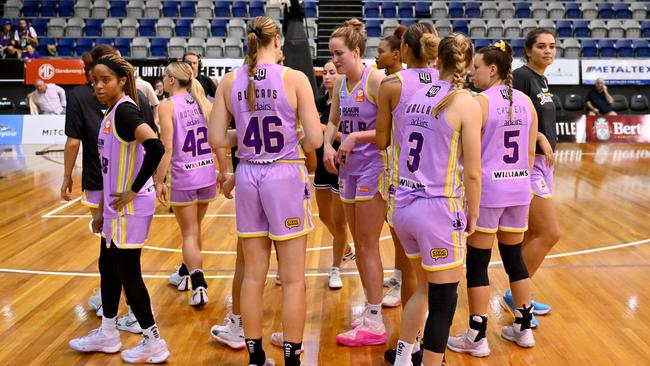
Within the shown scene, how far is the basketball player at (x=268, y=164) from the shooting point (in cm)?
351

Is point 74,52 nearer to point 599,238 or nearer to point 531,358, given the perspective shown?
point 599,238

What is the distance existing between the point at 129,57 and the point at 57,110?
8.89 feet

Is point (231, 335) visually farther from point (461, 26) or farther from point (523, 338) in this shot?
point (461, 26)

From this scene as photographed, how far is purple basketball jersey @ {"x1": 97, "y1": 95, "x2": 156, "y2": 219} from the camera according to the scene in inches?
148

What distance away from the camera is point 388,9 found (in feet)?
61.1

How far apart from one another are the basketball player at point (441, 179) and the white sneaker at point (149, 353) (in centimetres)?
164

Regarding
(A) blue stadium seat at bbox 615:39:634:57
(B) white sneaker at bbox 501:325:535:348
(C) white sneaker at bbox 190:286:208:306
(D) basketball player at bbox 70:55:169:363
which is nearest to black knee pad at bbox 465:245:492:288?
(B) white sneaker at bbox 501:325:535:348

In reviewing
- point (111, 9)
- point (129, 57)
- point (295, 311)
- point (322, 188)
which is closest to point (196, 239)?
point (322, 188)

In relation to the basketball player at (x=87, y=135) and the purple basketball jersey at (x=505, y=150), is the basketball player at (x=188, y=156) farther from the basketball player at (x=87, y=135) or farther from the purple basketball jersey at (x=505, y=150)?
the purple basketball jersey at (x=505, y=150)

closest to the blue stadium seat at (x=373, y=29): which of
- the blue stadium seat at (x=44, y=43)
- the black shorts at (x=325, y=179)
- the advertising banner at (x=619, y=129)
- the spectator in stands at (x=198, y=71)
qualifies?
the advertising banner at (x=619, y=129)

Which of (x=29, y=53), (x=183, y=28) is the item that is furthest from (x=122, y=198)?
(x=183, y=28)

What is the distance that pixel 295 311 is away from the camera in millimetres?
3637

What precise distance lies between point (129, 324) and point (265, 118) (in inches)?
77.3

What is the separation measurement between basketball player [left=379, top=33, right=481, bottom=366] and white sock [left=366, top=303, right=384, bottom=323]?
960mm
